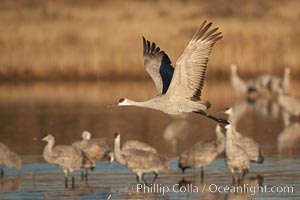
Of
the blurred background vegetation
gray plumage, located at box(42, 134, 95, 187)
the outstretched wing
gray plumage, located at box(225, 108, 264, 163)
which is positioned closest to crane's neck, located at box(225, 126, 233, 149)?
gray plumage, located at box(225, 108, 264, 163)

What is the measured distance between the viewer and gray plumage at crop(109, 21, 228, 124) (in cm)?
1228

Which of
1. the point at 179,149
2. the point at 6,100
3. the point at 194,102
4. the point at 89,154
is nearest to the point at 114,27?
the point at 6,100

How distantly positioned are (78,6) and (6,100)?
778cm

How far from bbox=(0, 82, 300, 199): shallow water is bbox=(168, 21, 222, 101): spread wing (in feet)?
4.44

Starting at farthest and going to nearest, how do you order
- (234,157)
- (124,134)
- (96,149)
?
1. (124,134)
2. (96,149)
3. (234,157)

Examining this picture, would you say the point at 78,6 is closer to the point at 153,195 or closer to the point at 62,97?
the point at 62,97

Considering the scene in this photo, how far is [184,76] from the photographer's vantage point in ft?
41.4

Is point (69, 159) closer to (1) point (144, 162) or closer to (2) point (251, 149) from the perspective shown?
(1) point (144, 162)

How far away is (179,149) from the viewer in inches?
688

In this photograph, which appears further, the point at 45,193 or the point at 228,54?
the point at 228,54

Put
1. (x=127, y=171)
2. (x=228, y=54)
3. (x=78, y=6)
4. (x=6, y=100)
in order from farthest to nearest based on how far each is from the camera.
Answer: (x=78, y=6), (x=228, y=54), (x=6, y=100), (x=127, y=171)

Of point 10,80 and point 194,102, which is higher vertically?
point 10,80

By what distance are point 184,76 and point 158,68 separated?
1503 millimetres

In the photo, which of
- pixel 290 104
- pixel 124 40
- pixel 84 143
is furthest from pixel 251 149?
pixel 124 40
